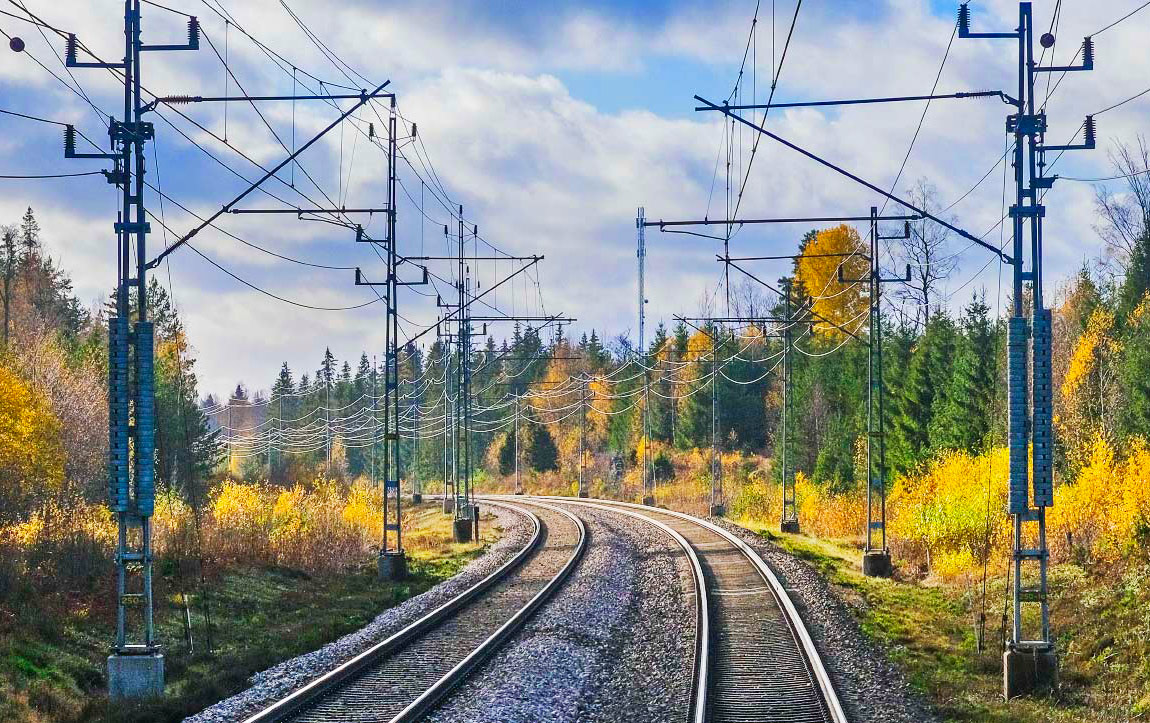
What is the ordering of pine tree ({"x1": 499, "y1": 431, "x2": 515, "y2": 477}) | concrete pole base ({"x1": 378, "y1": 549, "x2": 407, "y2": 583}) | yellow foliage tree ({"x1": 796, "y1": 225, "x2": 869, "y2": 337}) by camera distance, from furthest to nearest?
pine tree ({"x1": 499, "y1": 431, "x2": 515, "y2": 477}) < yellow foliage tree ({"x1": 796, "y1": 225, "x2": 869, "y2": 337}) < concrete pole base ({"x1": 378, "y1": 549, "x2": 407, "y2": 583})

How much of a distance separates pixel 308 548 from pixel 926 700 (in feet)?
62.6

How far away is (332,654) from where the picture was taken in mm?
17297

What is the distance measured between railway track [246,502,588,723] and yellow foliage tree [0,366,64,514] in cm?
1563

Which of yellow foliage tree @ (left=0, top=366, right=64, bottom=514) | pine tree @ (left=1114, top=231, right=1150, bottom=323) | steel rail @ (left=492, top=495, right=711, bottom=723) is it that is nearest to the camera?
steel rail @ (left=492, top=495, right=711, bottom=723)

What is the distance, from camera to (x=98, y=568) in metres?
22.3

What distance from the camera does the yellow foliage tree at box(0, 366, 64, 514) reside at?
118ft

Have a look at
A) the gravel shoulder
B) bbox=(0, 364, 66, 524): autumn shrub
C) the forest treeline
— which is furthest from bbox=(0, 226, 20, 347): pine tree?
the gravel shoulder

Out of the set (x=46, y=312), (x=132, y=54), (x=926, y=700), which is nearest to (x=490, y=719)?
(x=926, y=700)

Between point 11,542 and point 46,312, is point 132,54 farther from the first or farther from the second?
point 46,312

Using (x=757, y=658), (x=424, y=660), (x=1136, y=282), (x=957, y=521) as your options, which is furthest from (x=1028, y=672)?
(x=1136, y=282)

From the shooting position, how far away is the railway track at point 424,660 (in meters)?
13.5

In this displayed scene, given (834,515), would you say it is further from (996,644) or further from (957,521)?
(996,644)

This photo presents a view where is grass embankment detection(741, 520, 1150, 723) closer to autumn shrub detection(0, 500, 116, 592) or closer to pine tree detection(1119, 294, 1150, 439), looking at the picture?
autumn shrub detection(0, 500, 116, 592)

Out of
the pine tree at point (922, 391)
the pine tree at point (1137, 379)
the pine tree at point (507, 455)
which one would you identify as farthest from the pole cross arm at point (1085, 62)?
the pine tree at point (507, 455)
